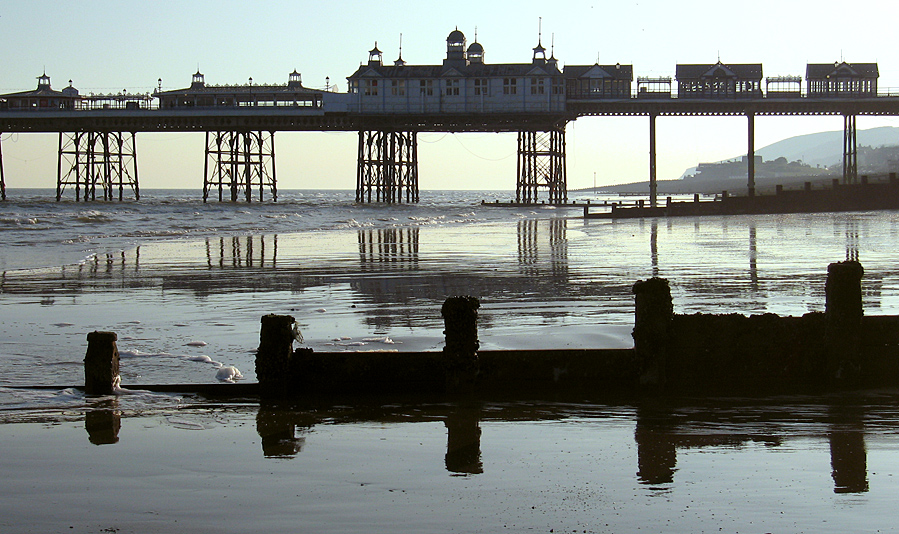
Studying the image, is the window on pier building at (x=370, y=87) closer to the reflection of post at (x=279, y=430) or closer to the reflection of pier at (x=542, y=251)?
the reflection of pier at (x=542, y=251)

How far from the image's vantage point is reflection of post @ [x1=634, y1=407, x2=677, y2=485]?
592cm

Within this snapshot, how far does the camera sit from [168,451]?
21.4ft

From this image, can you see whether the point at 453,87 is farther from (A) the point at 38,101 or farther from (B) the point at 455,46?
(A) the point at 38,101

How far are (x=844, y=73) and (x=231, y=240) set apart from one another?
175ft

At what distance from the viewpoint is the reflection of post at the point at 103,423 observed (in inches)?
270

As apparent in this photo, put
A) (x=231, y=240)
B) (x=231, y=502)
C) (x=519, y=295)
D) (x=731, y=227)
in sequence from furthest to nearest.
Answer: (x=731, y=227) < (x=231, y=240) < (x=519, y=295) < (x=231, y=502)

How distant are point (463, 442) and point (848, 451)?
2622mm

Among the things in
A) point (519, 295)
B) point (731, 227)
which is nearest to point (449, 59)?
point (731, 227)

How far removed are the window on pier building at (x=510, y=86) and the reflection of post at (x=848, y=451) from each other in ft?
195

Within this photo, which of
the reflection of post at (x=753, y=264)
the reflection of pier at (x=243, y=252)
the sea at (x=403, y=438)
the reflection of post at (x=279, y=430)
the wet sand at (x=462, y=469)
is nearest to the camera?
the wet sand at (x=462, y=469)

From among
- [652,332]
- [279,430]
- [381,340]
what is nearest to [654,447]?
[652,332]

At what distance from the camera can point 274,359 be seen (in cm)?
812

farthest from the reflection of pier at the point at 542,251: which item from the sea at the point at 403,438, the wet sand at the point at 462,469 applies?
the wet sand at the point at 462,469

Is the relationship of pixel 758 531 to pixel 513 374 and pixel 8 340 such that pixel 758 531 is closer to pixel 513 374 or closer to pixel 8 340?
pixel 513 374
